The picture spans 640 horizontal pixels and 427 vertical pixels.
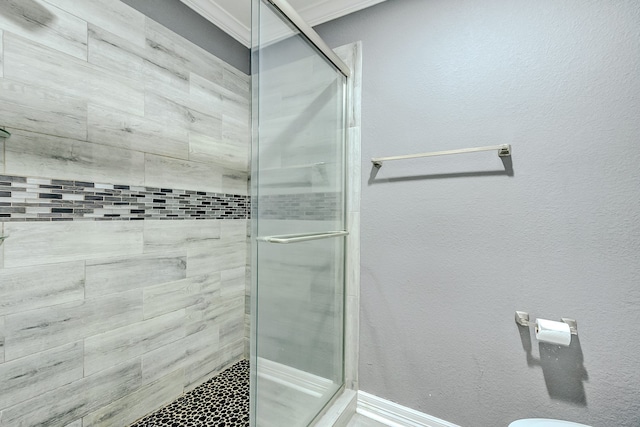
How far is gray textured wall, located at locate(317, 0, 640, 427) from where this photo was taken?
3.78ft

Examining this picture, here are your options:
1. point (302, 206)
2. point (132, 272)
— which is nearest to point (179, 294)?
point (132, 272)

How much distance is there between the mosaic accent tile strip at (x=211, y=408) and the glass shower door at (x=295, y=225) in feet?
1.59

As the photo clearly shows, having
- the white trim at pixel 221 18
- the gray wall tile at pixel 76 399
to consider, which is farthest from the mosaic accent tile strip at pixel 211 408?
the white trim at pixel 221 18

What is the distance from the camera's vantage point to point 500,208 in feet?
4.44

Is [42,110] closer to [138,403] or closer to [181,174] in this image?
[181,174]

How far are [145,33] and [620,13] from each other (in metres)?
2.13

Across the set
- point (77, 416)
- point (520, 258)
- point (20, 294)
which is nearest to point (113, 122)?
point (20, 294)

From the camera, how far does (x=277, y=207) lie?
115 cm

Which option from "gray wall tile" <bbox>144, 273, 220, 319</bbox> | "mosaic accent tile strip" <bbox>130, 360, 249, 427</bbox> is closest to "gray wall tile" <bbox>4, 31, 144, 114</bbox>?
"gray wall tile" <bbox>144, 273, 220, 319</bbox>

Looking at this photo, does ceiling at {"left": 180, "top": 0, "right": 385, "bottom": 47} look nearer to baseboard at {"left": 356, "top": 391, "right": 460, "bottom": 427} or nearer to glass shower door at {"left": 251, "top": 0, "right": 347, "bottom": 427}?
glass shower door at {"left": 251, "top": 0, "right": 347, "bottom": 427}

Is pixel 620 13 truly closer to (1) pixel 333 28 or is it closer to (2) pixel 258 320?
(1) pixel 333 28

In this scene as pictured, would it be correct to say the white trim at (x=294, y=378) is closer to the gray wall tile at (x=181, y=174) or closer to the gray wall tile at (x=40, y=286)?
the gray wall tile at (x=40, y=286)

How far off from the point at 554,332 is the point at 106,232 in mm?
1979

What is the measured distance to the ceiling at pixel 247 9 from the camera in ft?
5.67
